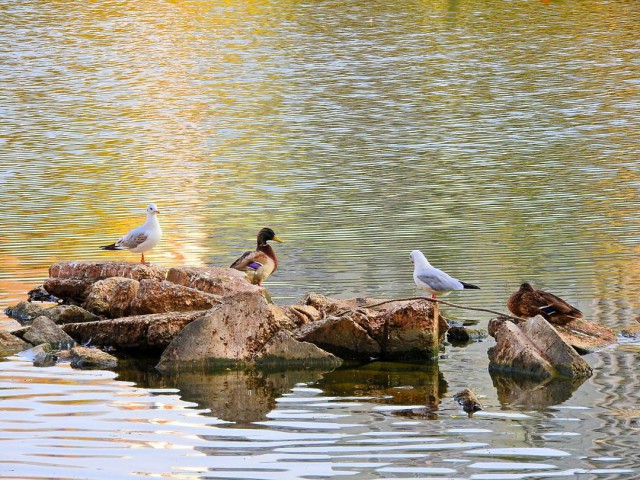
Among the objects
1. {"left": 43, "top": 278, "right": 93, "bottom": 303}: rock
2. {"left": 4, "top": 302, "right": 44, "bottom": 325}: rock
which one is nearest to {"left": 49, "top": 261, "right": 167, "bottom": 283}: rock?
{"left": 43, "top": 278, "right": 93, "bottom": 303}: rock

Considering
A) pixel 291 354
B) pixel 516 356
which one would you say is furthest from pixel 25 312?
pixel 516 356

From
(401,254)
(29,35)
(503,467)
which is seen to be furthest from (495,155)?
(29,35)

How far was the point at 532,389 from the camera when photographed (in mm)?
13195

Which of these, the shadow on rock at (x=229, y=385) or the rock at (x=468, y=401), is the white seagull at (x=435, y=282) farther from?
the rock at (x=468, y=401)

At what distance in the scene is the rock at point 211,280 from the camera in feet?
53.8

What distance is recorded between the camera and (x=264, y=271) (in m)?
Answer: 17.6

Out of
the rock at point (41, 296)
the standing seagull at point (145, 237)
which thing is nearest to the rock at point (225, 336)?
the rock at point (41, 296)

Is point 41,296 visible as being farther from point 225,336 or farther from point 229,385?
point 229,385

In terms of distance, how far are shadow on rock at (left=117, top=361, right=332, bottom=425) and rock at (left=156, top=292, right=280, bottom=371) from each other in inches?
5.7

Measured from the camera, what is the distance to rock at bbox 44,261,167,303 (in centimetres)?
1700

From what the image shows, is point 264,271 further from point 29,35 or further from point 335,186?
point 29,35

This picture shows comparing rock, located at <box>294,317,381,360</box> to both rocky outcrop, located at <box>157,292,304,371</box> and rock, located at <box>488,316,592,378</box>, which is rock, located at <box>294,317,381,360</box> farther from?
rock, located at <box>488,316,592,378</box>

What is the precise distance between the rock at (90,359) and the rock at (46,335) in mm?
610

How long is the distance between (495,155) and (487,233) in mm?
8439
